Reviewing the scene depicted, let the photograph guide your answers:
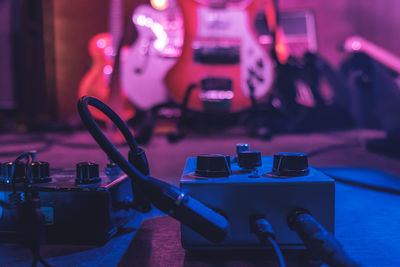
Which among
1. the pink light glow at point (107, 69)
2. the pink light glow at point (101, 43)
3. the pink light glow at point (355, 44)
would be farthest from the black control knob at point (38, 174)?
the pink light glow at point (101, 43)

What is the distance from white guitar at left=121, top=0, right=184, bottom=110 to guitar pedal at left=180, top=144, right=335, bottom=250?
5.48 feet

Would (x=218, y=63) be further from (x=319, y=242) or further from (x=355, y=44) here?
(x=319, y=242)

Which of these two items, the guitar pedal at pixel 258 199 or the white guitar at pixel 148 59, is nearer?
the guitar pedal at pixel 258 199

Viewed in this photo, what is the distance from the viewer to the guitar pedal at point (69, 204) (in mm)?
369

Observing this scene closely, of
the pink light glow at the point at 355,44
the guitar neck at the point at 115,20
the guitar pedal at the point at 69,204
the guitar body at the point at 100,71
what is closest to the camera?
the guitar pedal at the point at 69,204

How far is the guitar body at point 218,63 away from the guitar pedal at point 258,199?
1.35 m

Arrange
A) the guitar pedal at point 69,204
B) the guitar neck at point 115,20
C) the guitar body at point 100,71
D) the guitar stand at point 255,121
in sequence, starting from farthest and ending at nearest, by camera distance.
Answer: the guitar neck at point 115,20
the guitar body at point 100,71
the guitar stand at point 255,121
the guitar pedal at point 69,204

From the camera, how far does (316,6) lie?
9.38ft

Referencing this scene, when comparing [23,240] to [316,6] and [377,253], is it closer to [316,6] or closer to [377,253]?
[377,253]

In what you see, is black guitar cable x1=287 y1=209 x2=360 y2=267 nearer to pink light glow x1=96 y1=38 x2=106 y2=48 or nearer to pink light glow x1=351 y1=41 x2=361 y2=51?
pink light glow x1=351 y1=41 x2=361 y2=51

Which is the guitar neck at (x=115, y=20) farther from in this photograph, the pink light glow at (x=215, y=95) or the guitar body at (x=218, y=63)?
the pink light glow at (x=215, y=95)

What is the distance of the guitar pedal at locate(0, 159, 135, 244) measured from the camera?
0.37 m

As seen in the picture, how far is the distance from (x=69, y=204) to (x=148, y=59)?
1.75 metres

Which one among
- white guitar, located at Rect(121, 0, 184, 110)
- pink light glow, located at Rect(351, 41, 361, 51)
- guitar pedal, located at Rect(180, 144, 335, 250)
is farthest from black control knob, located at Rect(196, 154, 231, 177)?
pink light glow, located at Rect(351, 41, 361, 51)
